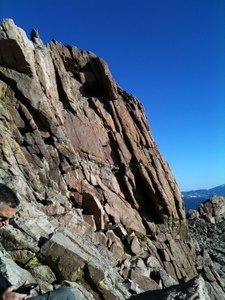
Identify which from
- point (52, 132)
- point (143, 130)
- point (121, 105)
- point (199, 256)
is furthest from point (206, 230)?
point (52, 132)

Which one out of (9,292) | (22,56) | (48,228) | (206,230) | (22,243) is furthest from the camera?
(206,230)

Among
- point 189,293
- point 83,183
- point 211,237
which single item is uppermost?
point 83,183

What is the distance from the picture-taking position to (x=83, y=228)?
28234mm

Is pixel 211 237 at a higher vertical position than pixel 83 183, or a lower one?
lower

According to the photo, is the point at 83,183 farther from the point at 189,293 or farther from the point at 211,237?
the point at 211,237

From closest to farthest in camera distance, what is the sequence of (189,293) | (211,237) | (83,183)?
(189,293) < (83,183) < (211,237)

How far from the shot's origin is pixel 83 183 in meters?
35.6

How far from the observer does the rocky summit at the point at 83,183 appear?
1627cm

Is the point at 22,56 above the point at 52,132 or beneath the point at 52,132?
above

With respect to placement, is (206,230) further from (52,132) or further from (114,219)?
(52,132)

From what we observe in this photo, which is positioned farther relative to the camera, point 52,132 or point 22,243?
point 52,132

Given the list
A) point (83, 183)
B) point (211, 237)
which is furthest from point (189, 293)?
point (211, 237)

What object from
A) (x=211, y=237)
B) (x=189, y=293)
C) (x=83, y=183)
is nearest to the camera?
(x=189, y=293)

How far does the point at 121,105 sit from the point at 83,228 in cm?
2403
